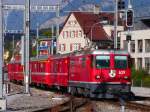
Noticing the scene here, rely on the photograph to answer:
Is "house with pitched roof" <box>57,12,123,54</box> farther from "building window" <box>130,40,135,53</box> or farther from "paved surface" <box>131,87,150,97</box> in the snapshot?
"paved surface" <box>131,87,150,97</box>

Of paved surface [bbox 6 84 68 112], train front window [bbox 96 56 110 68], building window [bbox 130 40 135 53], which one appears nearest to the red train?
train front window [bbox 96 56 110 68]

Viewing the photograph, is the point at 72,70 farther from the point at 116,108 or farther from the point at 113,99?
the point at 116,108

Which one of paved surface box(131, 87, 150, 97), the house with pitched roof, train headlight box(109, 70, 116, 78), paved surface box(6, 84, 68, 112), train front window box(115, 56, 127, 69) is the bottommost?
paved surface box(131, 87, 150, 97)

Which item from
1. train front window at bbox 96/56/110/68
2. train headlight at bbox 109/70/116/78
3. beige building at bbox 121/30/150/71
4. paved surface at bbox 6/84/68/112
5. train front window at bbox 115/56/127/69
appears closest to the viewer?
paved surface at bbox 6/84/68/112

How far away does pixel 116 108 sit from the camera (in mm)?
29016

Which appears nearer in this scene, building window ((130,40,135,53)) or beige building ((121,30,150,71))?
beige building ((121,30,150,71))

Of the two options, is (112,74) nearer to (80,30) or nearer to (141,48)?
(141,48)

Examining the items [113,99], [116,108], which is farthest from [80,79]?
[116,108]

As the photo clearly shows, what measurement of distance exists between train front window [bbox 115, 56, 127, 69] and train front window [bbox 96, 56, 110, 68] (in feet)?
1.65

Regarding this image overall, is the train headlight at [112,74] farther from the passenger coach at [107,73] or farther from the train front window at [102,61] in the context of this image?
the train front window at [102,61]

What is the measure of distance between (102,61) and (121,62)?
107 centimetres

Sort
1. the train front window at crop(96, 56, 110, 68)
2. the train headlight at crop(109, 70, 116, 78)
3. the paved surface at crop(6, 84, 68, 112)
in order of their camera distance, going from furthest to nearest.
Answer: the train front window at crop(96, 56, 110, 68) < the train headlight at crop(109, 70, 116, 78) < the paved surface at crop(6, 84, 68, 112)

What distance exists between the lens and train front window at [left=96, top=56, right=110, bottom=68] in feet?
116

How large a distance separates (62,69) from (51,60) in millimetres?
6542
